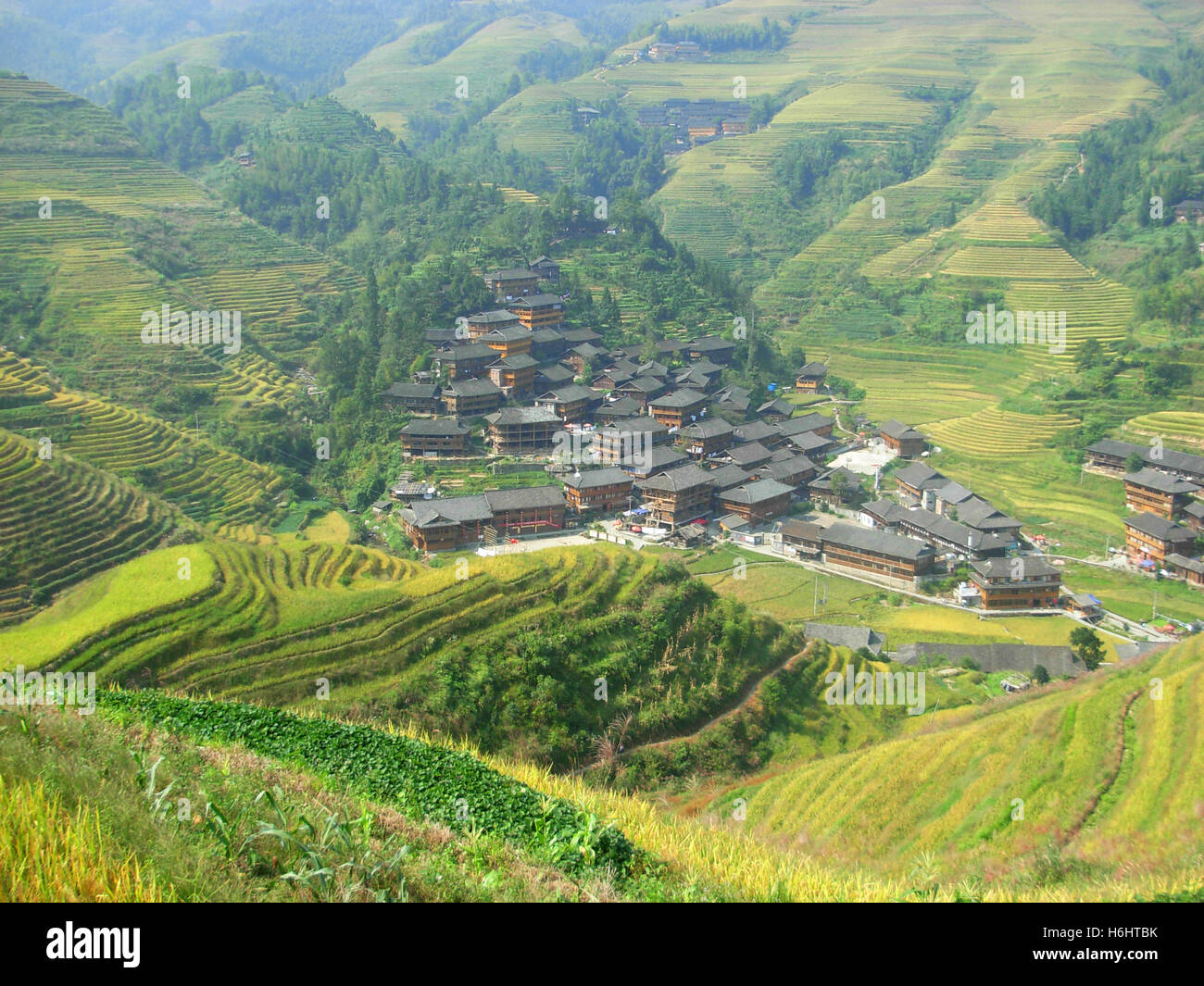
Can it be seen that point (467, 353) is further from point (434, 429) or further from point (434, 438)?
point (434, 438)

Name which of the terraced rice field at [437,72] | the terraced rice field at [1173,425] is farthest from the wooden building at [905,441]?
the terraced rice field at [437,72]

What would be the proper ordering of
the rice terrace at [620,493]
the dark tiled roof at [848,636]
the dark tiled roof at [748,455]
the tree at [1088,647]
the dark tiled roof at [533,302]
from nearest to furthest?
the rice terrace at [620,493], the tree at [1088,647], the dark tiled roof at [848,636], the dark tiled roof at [748,455], the dark tiled roof at [533,302]

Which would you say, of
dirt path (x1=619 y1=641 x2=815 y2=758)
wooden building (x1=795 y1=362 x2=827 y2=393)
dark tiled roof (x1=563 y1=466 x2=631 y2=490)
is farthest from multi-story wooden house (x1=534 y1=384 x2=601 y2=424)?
dirt path (x1=619 y1=641 x2=815 y2=758)

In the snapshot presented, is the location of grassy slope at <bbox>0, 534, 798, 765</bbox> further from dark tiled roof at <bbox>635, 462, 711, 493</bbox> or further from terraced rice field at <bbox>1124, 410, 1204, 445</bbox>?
terraced rice field at <bbox>1124, 410, 1204, 445</bbox>

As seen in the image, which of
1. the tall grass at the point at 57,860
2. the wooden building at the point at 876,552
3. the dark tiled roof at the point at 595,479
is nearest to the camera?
the tall grass at the point at 57,860

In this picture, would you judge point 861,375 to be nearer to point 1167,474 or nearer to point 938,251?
point 938,251

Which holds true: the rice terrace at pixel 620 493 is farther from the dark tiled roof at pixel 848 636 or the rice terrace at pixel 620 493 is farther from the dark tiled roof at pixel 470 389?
the dark tiled roof at pixel 848 636
